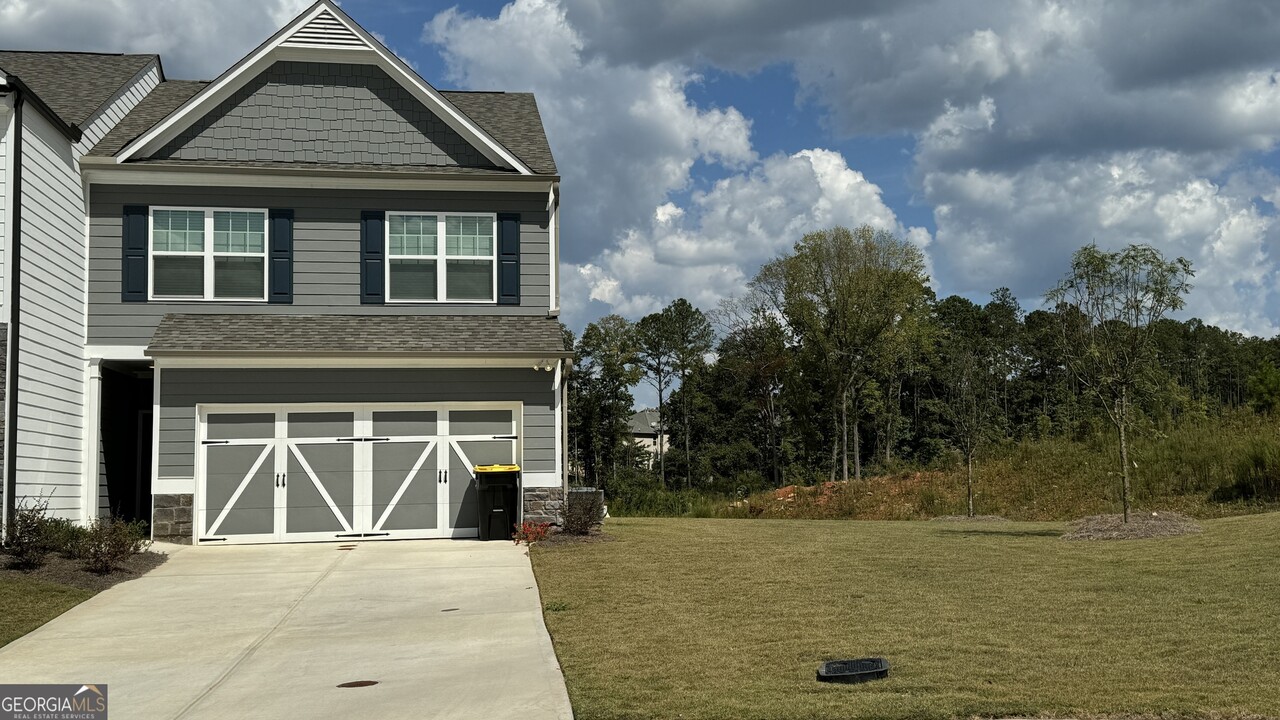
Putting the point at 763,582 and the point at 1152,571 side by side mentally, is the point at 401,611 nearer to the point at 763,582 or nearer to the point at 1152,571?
the point at 763,582

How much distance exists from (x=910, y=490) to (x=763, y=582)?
17073 mm

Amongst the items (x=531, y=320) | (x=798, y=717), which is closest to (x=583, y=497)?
(x=531, y=320)

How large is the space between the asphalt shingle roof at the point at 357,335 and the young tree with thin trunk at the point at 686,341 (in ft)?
127

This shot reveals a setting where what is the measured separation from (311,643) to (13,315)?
26.9 ft

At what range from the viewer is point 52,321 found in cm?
1630

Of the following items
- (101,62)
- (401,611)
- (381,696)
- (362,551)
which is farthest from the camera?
(101,62)

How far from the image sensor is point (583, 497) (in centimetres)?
1775

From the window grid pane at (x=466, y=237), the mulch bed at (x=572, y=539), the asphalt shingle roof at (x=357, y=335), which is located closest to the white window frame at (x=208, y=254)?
the asphalt shingle roof at (x=357, y=335)

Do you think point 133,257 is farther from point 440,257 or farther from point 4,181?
point 440,257

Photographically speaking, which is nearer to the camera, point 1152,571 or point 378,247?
point 1152,571

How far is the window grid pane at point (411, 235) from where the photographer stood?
61.3 ft

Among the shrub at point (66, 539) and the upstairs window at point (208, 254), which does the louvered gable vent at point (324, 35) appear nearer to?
the upstairs window at point (208, 254)

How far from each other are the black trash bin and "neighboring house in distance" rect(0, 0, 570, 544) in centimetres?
47

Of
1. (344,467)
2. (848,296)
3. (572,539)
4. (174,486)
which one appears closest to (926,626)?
→ (572,539)
